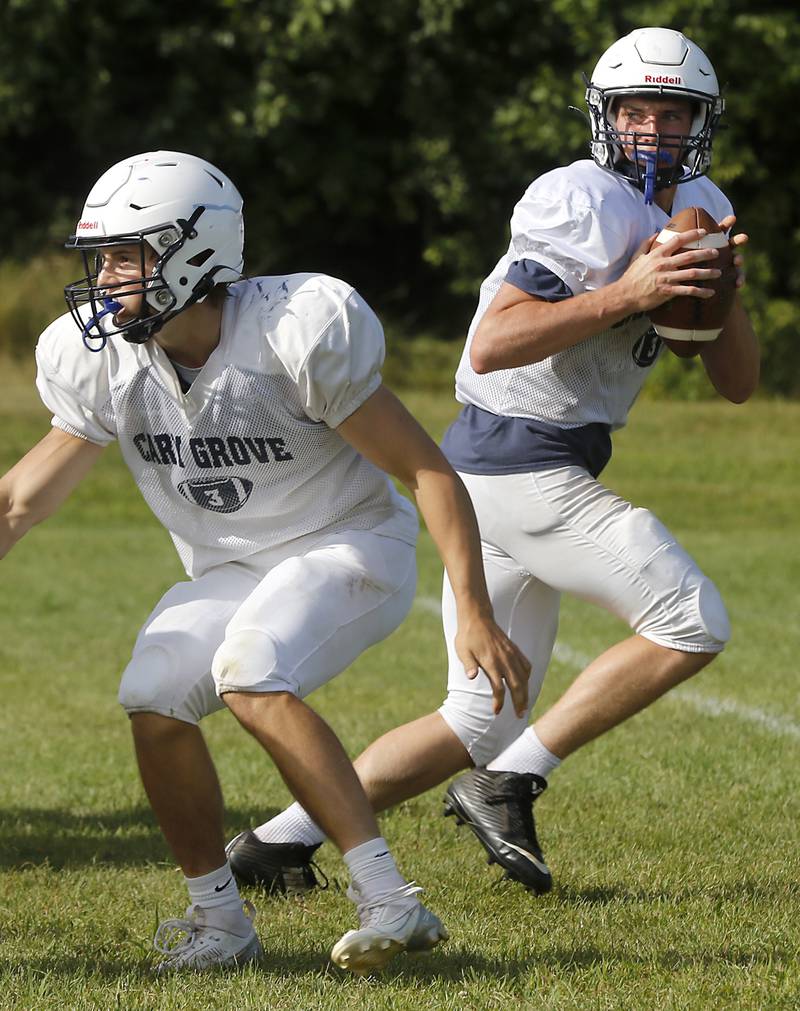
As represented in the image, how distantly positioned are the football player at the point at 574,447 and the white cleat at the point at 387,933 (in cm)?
87

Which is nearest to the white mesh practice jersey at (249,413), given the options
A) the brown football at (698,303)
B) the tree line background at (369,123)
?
the brown football at (698,303)

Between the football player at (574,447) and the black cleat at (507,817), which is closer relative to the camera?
the football player at (574,447)

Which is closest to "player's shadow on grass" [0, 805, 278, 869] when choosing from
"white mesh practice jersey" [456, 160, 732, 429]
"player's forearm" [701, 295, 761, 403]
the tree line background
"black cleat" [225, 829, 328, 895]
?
"black cleat" [225, 829, 328, 895]

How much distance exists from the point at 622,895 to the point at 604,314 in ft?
4.63

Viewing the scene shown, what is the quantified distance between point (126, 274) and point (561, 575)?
4.41 ft

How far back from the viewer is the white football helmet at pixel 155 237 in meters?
3.54

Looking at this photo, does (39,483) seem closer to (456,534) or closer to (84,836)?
(456,534)

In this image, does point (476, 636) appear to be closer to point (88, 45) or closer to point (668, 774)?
point (668, 774)

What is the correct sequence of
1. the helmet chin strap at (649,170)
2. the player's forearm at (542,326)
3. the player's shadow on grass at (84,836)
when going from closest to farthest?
the player's forearm at (542,326) → the helmet chin strap at (649,170) → the player's shadow on grass at (84,836)

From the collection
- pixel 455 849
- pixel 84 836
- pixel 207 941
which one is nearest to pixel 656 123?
pixel 455 849

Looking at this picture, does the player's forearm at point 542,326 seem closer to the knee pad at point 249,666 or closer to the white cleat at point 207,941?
the knee pad at point 249,666

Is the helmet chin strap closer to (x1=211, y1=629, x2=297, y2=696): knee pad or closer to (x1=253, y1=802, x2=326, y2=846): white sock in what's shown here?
(x1=211, y1=629, x2=297, y2=696): knee pad

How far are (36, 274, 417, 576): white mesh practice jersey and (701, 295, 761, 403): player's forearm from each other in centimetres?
105

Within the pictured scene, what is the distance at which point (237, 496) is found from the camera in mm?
3734
